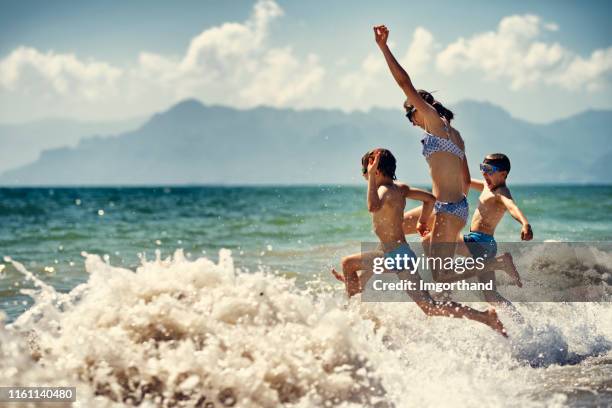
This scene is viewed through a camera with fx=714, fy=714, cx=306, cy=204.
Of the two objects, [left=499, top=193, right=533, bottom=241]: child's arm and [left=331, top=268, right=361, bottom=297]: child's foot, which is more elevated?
[left=499, top=193, right=533, bottom=241]: child's arm

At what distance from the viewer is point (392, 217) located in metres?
5.60

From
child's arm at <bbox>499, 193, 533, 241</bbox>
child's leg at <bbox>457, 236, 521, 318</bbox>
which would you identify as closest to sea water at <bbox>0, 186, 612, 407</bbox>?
child's leg at <bbox>457, 236, 521, 318</bbox>

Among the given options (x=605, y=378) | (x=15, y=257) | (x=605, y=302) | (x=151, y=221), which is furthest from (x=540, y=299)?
(x=151, y=221)

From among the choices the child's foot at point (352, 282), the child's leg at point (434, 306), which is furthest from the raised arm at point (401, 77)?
the child's foot at point (352, 282)

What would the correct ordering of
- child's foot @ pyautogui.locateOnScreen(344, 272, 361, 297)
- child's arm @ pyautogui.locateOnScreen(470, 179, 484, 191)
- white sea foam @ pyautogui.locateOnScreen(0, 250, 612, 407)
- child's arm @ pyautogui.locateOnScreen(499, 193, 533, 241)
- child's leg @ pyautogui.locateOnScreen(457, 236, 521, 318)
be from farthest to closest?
child's arm @ pyautogui.locateOnScreen(470, 179, 484, 191) → child's leg @ pyautogui.locateOnScreen(457, 236, 521, 318) → child's foot @ pyautogui.locateOnScreen(344, 272, 361, 297) → child's arm @ pyautogui.locateOnScreen(499, 193, 533, 241) → white sea foam @ pyautogui.locateOnScreen(0, 250, 612, 407)

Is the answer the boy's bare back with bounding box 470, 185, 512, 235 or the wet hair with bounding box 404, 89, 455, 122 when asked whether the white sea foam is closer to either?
the boy's bare back with bounding box 470, 185, 512, 235

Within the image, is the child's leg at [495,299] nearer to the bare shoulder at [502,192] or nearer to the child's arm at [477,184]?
the bare shoulder at [502,192]

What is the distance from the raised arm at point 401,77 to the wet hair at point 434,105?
127 millimetres

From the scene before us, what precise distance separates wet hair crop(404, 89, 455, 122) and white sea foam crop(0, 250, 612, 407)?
1.88 m

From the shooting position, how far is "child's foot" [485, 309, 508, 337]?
18.9ft

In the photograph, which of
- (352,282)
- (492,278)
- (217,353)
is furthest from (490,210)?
(217,353)

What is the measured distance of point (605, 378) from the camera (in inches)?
213

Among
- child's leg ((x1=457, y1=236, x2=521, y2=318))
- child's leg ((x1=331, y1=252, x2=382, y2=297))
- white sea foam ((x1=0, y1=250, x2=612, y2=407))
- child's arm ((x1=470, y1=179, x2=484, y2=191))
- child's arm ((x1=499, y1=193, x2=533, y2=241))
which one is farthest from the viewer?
child's arm ((x1=470, y1=179, x2=484, y2=191))

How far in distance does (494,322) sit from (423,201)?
1.13 meters
